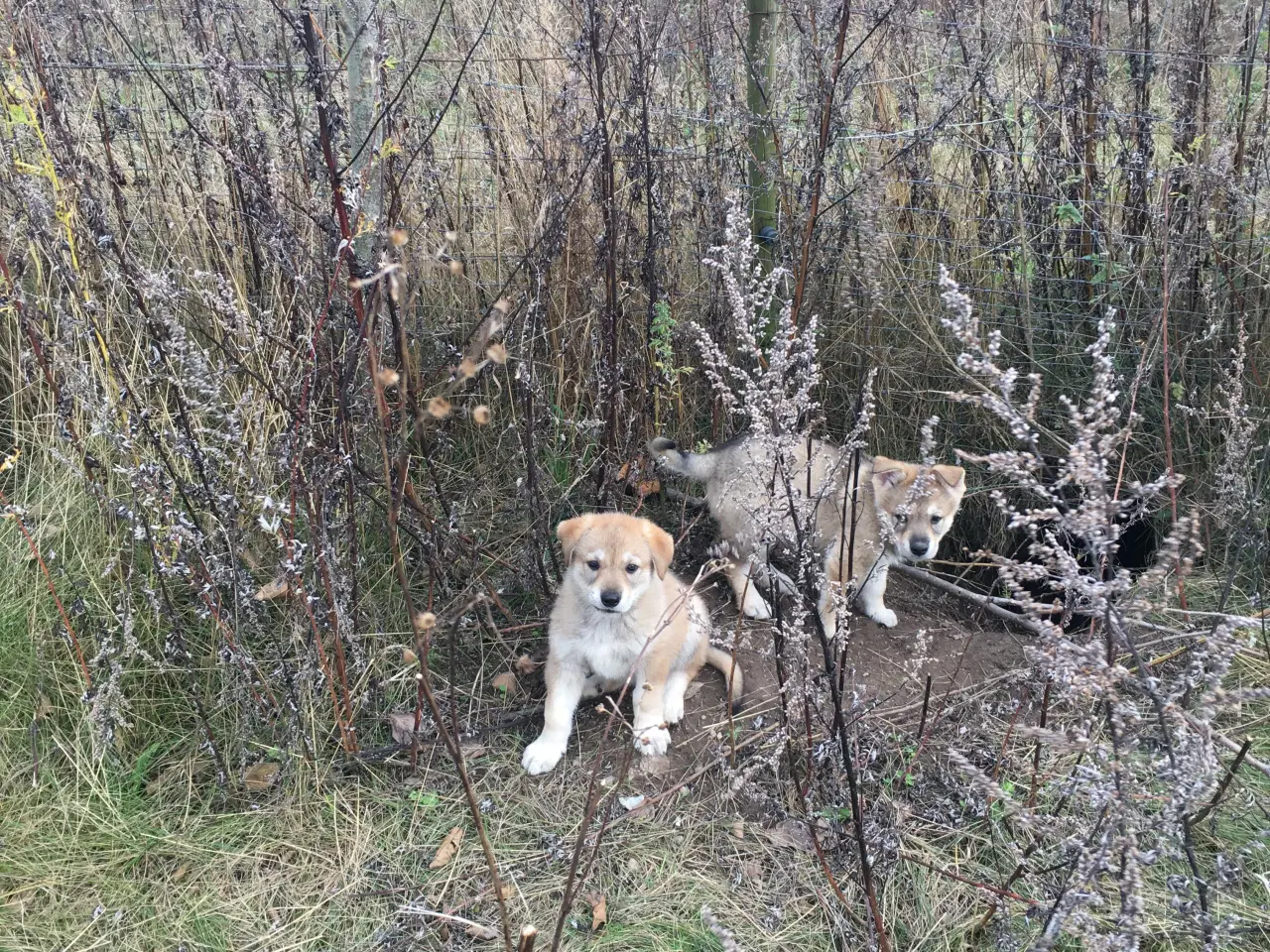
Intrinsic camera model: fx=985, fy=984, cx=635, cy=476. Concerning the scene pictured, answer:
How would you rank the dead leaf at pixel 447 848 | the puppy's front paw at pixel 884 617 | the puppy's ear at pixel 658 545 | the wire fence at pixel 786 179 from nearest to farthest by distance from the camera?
the dead leaf at pixel 447 848
the puppy's ear at pixel 658 545
the wire fence at pixel 786 179
the puppy's front paw at pixel 884 617

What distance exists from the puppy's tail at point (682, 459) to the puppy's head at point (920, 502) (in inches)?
28.1

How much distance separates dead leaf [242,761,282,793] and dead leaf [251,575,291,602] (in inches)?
19.9

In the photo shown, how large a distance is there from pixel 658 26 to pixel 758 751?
2737mm

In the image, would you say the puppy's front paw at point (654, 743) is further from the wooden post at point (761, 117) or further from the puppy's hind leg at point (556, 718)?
the wooden post at point (761, 117)

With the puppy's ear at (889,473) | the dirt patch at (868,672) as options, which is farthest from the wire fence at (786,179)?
the dirt patch at (868,672)

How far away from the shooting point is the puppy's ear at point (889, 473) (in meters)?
4.06

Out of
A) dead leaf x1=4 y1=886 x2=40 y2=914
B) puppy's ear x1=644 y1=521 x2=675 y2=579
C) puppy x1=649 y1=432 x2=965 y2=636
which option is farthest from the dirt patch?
dead leaf x1=4 y1=886 x2=40 y2=914

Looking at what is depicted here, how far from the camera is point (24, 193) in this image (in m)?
2.86

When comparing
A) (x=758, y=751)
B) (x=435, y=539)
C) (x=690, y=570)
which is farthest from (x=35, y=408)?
(x=758, y=751)

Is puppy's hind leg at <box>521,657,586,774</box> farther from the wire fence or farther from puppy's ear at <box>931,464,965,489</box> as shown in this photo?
puppy's ear at <box>931,464,965,489</box>

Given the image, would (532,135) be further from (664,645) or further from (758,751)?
(758,751)

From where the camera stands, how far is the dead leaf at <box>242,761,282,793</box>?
2953 mm

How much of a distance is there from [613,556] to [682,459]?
1.02 meters

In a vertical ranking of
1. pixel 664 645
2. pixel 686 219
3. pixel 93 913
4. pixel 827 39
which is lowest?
pixel 93 913
